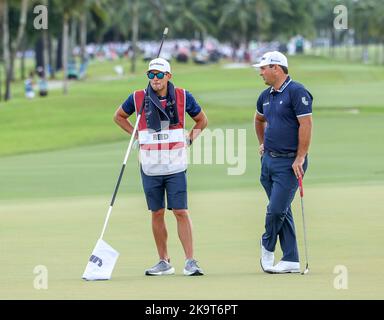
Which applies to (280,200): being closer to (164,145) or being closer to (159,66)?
(164,145)

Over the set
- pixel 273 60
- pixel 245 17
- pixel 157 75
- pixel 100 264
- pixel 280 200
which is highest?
pixel 273 60

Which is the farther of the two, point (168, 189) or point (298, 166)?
point (168, 189)

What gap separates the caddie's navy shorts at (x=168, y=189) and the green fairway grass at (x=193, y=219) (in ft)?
2.11

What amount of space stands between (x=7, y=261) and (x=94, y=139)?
2476 cm

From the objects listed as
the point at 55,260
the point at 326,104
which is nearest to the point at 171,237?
the point at 55,260

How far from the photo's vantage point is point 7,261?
12.1 metres

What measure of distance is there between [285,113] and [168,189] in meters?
1.30

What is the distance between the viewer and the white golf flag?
10711 millimetres

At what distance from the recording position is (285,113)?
11.5 meters

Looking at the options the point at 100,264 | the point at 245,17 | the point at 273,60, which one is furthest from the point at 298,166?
the point at 245,17

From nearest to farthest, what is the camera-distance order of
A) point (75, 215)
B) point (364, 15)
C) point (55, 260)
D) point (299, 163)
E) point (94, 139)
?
point (299, 163) < point (55, 260) < point (75, 215) < point (94, 139) < point (364, 15)

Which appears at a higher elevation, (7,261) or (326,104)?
(7,261)
